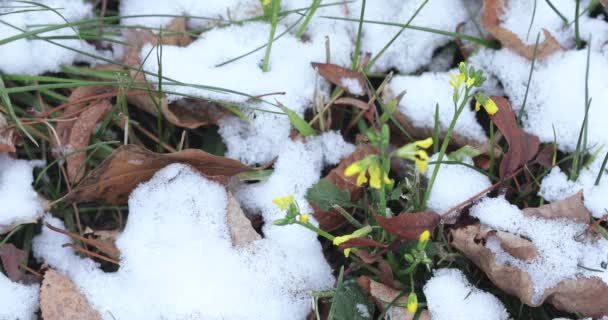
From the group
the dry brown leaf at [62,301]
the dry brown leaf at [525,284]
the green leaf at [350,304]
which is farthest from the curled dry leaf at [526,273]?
the dry brown leaf at [62,301]

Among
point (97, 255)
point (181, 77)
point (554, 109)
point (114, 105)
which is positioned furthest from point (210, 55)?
point (554, 109)

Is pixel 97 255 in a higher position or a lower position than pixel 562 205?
lower

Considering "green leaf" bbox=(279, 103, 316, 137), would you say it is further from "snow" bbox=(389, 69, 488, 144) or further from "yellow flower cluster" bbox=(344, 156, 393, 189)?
"yellow flower cluster" bbox=(344, 156, 393, 189)

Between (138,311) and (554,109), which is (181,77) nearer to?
(138,311)

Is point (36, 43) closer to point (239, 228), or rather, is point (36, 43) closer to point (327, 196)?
point (239, 228)

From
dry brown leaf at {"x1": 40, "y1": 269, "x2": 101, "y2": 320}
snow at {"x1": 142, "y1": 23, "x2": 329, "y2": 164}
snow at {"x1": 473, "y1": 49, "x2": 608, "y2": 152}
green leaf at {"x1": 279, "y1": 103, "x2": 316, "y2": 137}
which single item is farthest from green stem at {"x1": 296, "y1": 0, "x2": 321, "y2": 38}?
dry brown leaf at {"x1": 40, "y1": 269, "x2": 101, "y2": 320}

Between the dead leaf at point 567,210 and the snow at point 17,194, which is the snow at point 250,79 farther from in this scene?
the dead leaf at point 567,210

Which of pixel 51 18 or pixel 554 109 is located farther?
pixel 51 18

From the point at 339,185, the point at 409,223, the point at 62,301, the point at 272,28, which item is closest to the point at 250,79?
the point at 272,28
